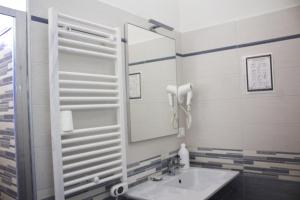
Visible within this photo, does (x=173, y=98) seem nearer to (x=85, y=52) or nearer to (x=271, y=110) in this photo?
(x=271, y=110)

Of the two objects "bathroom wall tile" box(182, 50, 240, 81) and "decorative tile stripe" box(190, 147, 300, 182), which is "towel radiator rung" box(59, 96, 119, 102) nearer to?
"bathroom wall tile" box(182, 50, 240, 81)

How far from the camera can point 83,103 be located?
1.52m

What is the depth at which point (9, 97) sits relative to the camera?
1423mm

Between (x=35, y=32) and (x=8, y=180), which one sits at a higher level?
(x=35, y=32)

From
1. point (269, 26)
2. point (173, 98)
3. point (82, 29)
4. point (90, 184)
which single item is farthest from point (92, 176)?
point (269, 26)

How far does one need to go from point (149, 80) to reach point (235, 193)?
47.9 inches

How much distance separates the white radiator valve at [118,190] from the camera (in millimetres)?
1572

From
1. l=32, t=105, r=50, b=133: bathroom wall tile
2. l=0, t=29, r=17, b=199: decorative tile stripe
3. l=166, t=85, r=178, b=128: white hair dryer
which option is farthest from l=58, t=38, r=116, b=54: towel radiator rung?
l=166, t=85, r=178, b=128: white hair dryer

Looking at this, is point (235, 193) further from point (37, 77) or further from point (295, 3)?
point (37, 77)

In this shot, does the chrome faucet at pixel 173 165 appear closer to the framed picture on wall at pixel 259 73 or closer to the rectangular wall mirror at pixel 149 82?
the rectangular wall mirror at pixel 149 82

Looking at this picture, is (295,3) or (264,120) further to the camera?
(264,120)

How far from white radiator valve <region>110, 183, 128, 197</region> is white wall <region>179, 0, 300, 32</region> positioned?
160 centimetres

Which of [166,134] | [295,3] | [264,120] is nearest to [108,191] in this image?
[166,134]

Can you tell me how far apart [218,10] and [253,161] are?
1.36 metres
